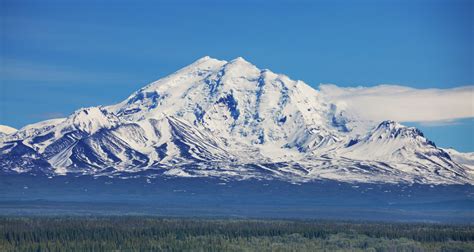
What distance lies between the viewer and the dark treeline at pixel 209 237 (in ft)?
497

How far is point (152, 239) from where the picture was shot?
159875 millimetres

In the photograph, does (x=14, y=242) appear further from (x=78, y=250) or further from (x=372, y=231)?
(x=372, y=231)

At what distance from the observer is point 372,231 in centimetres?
18450

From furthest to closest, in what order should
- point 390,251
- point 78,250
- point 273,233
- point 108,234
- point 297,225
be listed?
point 297,225
point 273,233
point 108,234
point 390,251
point 78,250

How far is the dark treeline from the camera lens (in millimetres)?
151375

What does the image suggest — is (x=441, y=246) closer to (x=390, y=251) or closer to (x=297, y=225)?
(x=390, y=251)

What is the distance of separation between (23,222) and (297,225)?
178ft

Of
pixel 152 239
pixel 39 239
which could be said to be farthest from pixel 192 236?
pixel 39 239

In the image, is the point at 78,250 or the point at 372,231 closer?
the point at 78,250

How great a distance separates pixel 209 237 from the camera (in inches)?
6545

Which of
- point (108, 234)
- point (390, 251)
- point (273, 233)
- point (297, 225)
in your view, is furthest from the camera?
point (297, 225)

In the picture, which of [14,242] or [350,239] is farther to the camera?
[350,239]

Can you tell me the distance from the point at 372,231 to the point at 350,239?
A: 688 inches

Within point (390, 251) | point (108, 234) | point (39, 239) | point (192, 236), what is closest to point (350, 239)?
point (390, 251)
